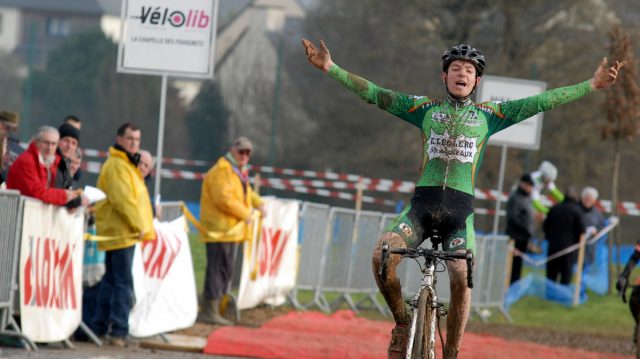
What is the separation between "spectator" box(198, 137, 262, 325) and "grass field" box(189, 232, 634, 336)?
12.4ft

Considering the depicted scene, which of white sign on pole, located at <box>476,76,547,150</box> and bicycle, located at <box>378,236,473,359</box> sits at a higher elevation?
white sign on pole, located at <box>476,76,547,150</box>

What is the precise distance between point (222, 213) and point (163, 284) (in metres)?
2.37

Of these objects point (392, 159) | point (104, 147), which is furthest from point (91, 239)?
point (392, 159)

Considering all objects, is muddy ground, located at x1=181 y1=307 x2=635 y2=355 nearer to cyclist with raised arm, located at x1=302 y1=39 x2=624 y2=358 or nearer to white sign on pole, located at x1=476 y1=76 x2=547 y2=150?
white sign on pole, located at x1=476 y1=76 x2=547 y2=150

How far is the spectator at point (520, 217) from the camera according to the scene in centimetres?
2314

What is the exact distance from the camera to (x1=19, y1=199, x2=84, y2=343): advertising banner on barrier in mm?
11594

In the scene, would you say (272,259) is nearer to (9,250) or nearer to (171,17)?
(171,17)

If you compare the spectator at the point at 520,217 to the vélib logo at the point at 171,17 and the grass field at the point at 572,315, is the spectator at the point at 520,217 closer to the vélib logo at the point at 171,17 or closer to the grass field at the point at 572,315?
the grass field at the point at 572,315

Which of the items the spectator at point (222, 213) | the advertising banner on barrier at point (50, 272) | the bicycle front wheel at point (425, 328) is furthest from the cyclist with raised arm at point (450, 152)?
the spectator at point (222, 213)

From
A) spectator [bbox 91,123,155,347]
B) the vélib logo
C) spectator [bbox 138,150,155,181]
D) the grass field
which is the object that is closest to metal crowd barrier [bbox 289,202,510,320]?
the grass field

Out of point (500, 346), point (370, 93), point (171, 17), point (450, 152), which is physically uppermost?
point (171, 17)

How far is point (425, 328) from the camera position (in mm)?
8406

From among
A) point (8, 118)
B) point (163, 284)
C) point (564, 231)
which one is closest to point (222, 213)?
point (163, 284)

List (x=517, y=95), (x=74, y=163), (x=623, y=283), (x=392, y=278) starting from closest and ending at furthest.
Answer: (x=392, y=278)
(x=623, y=283)
(x=74, y=163)
(x=517, y=95)
